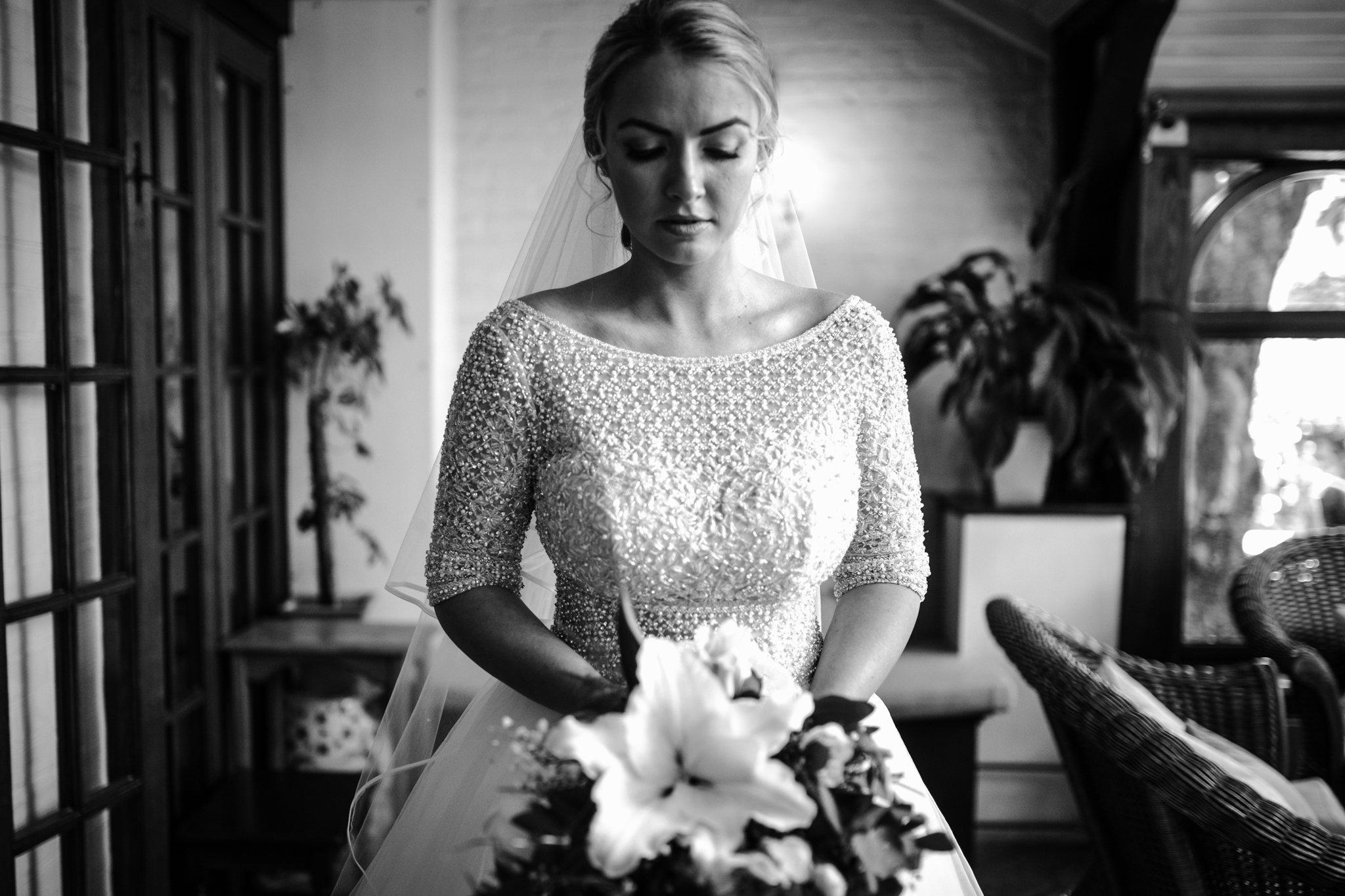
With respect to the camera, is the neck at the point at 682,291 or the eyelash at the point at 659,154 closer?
the eyelash at the point at 659,154

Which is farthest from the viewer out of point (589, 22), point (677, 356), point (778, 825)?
point (589, 22)

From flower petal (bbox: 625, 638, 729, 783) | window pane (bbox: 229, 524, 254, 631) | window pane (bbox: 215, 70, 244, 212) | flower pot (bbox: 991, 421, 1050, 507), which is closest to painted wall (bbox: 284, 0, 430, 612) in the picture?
window pane (bbox: 215, 70, 244, 212)

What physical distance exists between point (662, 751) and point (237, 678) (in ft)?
8.44

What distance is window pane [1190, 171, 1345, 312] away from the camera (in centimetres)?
345

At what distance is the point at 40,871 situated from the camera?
2131 mm

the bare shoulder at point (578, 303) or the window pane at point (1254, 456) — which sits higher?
the bare shoulder at point (578, 303)

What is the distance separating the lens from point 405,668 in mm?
1675

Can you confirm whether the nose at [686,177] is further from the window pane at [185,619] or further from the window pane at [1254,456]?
the window pane at [1254,456]

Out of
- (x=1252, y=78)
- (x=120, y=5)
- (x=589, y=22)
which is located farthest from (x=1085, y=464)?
(x=120, y=5)

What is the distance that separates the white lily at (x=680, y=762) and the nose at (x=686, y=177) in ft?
2.07

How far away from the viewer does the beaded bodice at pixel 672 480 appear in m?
1.35

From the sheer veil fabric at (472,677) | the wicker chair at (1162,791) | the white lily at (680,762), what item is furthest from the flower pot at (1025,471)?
the white lily at (680,762)

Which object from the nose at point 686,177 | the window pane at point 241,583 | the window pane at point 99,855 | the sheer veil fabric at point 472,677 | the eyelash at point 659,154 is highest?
the eyelash at point 659,154

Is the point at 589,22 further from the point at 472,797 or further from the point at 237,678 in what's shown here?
the point at 472,797
